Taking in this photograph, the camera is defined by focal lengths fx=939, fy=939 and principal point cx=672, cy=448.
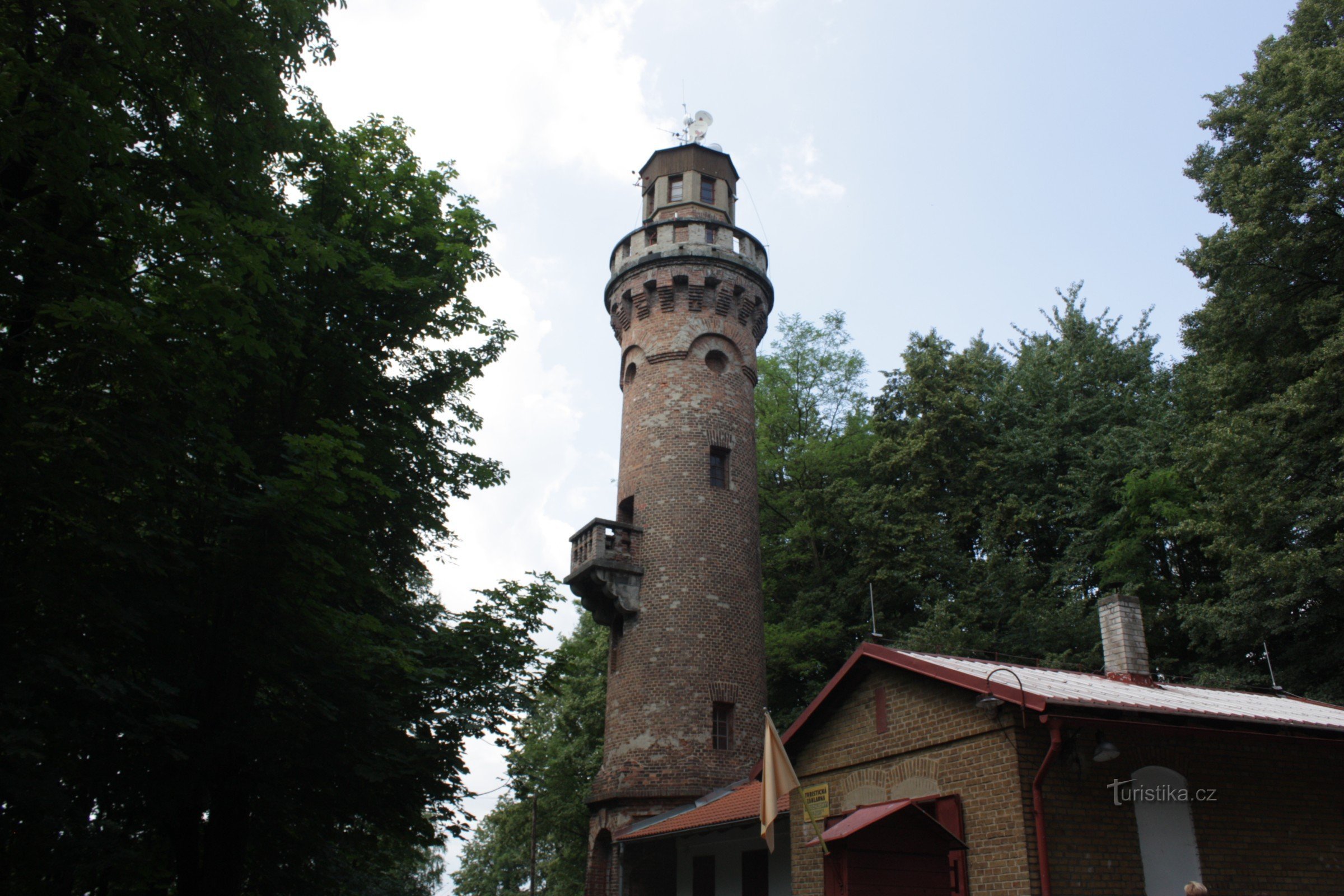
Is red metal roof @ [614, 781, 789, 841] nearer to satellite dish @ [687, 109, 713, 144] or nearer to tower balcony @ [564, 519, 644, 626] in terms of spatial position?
tower balcony @ [564, 519, 644, 626]

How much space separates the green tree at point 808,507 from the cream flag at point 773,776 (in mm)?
12033

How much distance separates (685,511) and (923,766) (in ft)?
30.9

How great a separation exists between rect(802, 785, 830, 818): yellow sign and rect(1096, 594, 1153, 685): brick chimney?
4159mm

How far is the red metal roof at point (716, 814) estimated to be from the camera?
1337 centimetres

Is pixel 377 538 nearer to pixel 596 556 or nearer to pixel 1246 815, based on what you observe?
pixel 596 556

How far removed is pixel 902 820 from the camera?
951 centimetres

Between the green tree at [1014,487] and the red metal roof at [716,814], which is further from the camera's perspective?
the green tree at [1014,487]

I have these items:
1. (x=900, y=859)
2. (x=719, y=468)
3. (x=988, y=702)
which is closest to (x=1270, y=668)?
(x=988, y=702)

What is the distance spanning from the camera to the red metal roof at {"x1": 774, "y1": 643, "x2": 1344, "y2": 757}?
356 inches

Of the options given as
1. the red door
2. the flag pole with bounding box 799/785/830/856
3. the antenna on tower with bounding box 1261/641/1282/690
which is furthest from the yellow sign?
the antenna on tower with bounding box 1261/641/1282/690

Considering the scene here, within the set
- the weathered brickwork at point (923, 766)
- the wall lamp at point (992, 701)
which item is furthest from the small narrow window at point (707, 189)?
the wall lamp at point (992, 701)

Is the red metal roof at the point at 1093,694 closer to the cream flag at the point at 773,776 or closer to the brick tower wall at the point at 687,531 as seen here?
the cream flag at the point at 773,776

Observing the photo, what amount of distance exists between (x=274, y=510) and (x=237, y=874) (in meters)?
4.29

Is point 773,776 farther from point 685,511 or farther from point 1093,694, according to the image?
point 685,511
